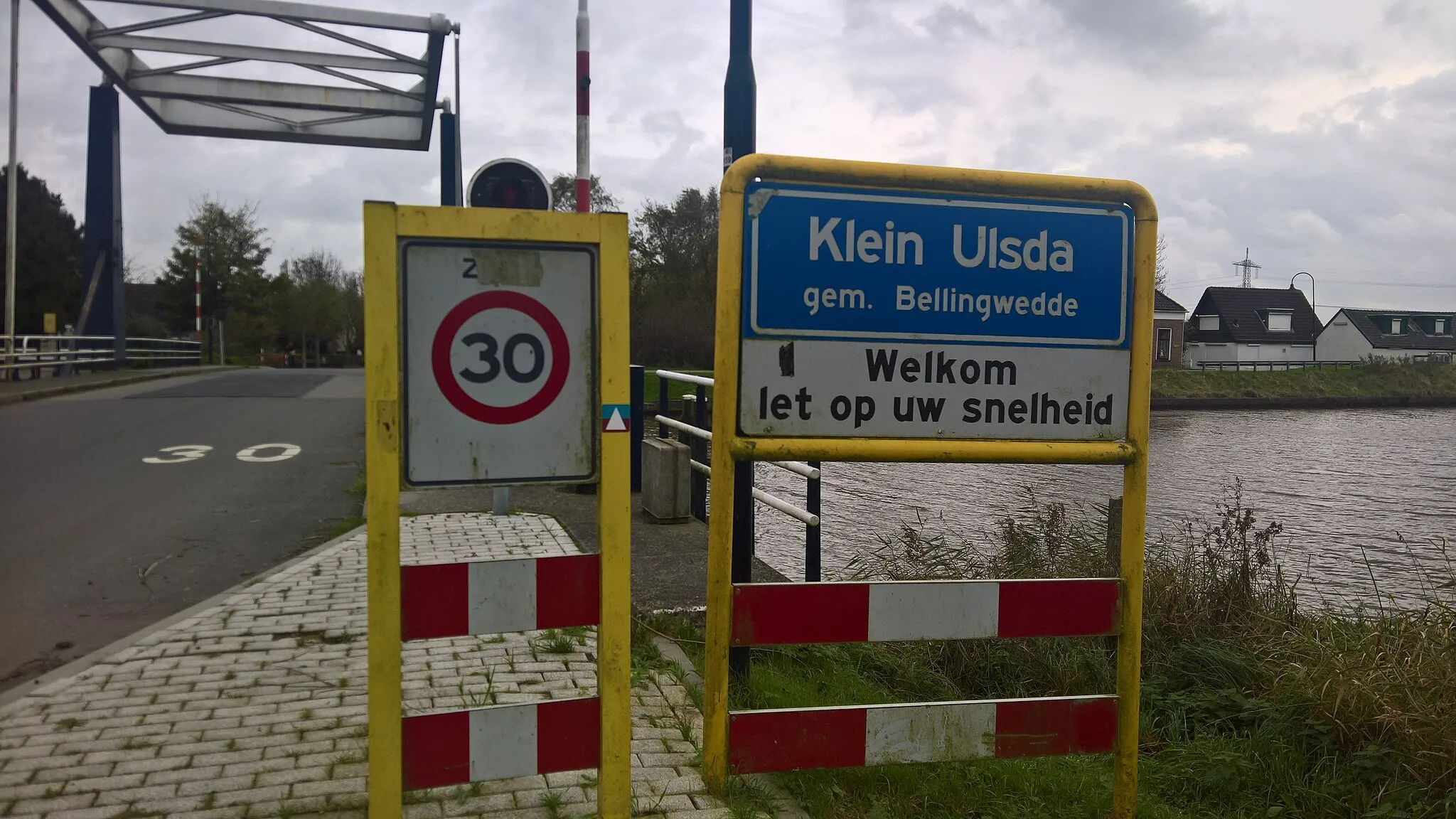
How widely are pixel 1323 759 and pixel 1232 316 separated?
75189 millimetres

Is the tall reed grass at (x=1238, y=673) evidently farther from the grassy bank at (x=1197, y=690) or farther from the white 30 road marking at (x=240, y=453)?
the white 30 road marking at (x=240, y=453)

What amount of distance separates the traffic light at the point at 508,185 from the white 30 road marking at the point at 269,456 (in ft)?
21.4

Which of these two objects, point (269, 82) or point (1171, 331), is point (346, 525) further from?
point (1171, 331)

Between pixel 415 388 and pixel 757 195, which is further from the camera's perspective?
pixel 757 195

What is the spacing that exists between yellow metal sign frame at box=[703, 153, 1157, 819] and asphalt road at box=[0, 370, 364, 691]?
3.34 m

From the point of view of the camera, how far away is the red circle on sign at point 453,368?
2.71m

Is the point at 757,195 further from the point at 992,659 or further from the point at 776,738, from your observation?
the point at 992,659

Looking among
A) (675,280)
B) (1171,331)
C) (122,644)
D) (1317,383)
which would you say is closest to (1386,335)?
(1171,331)

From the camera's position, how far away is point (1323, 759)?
378cm

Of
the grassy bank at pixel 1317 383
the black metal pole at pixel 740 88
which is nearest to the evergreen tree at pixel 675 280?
the grassy bank at pixel 1317 383

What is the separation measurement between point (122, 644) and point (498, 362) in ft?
10.6

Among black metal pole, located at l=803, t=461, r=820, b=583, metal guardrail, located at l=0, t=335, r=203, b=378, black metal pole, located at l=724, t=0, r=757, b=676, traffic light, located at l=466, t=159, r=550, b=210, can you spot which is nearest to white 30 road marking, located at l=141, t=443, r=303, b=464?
traffic light, located at l=466, t=159, r=550, b=210

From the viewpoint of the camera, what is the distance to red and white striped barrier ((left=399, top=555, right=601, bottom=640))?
272 centimetres

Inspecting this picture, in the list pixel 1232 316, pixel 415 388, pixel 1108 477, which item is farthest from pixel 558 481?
pixel 1232 316
